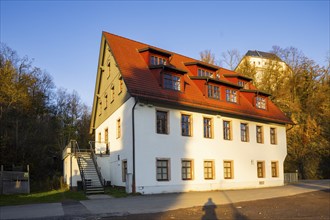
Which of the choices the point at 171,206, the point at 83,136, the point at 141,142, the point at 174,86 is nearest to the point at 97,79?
the point at 174,86

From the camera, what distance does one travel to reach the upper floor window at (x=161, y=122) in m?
22.3

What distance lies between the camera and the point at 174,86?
938 inches

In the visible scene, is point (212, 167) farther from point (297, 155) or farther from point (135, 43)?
point (297, 155)

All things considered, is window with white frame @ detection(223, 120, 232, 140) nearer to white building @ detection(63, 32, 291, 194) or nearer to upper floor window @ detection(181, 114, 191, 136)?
white building @ detection(63, 32, 291, 194)

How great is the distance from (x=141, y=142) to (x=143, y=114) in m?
1.76

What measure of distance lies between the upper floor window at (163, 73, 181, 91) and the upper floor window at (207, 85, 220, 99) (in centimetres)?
314

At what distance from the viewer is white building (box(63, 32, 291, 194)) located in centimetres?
2148

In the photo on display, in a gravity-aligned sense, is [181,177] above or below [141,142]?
below

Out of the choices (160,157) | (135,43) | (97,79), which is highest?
(135,43)

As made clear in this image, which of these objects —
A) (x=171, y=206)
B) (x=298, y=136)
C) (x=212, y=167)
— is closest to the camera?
(x=171, y=206)

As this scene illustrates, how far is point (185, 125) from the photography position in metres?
23.7

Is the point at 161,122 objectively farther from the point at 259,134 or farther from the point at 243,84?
the point at 243,84

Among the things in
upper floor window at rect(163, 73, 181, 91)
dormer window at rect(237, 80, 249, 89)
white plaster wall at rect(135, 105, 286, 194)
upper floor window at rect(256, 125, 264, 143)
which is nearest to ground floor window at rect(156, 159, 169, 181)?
white plaster wall at rect(135, 105, 286, 194)

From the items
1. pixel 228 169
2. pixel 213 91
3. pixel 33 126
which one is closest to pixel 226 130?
pixel 228 169
